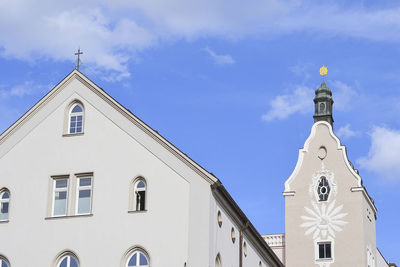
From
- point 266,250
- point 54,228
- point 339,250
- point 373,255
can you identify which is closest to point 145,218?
point 54,228

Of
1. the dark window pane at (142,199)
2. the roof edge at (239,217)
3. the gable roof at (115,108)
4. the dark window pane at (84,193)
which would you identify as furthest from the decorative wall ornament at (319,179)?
the dark window pane at (84,193)

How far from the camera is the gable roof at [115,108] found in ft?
134

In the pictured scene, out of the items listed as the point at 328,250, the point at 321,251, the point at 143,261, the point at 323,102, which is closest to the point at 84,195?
the point at 143,261

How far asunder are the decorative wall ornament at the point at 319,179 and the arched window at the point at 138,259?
34.5m

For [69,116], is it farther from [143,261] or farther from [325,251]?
[325,251]

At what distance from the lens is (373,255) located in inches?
2916

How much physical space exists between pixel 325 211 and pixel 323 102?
11749 millimetres

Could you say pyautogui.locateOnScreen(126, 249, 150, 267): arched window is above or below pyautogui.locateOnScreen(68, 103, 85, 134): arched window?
below

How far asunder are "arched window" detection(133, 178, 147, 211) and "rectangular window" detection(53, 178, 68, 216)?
11.4 feet

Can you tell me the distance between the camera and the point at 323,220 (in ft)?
235

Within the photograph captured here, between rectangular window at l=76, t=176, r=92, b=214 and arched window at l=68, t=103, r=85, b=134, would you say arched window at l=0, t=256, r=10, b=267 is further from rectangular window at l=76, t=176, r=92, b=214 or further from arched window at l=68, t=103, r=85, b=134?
arched window at l=68, t=103, r=85, b=134

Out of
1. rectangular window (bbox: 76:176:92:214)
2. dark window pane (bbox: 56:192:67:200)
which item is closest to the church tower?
rectangular window (bbox: 76:176:92:214)

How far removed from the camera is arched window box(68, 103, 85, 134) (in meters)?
43.3

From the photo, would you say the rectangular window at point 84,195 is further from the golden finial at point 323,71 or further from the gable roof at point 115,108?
the golden finial at point 323,71
